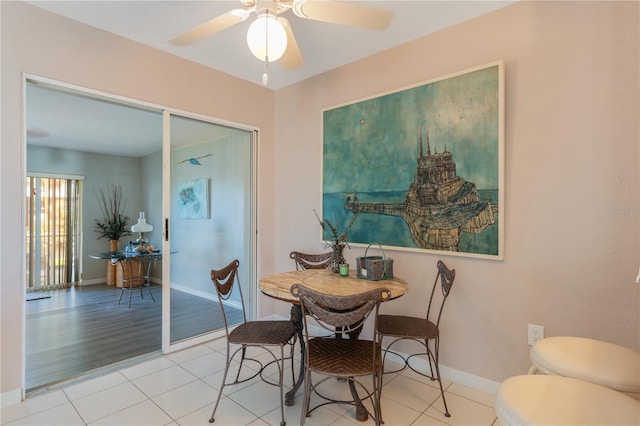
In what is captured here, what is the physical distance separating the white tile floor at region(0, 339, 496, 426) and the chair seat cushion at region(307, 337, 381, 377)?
442mm

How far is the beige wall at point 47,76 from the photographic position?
2.05 m

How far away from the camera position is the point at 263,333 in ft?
6.82

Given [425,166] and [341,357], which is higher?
[425,166]

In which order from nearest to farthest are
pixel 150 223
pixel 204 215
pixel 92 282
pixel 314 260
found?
pixel 314 260
pixel 204 215
pixel 150 223
pixel 92 282

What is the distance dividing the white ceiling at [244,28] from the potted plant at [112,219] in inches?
115

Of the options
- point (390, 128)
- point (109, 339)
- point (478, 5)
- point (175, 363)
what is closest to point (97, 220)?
point (109, 339)

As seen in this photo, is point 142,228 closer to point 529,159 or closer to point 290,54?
point 290,54

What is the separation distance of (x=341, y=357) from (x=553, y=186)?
5.49 feet

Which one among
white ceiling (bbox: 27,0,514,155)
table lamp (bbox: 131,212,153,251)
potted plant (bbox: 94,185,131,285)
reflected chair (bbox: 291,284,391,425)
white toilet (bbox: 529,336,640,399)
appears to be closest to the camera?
white toilet (bbox: 529,336,640,399)

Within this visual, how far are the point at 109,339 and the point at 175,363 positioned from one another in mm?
1009

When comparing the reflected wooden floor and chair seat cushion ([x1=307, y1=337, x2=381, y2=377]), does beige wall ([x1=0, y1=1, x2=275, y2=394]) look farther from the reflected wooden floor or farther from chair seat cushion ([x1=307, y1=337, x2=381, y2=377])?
chair seat cushion ([x1=307, y1=337, x2=381, y2=377])

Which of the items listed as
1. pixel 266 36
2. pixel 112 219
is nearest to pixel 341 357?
pixel 266 36

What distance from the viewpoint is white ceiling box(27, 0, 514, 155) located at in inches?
85.4

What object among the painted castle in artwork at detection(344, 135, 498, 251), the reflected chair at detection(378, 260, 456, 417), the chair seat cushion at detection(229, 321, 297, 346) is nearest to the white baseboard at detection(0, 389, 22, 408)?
the chair seat cushion at detection(229, 321, 297, 346)
